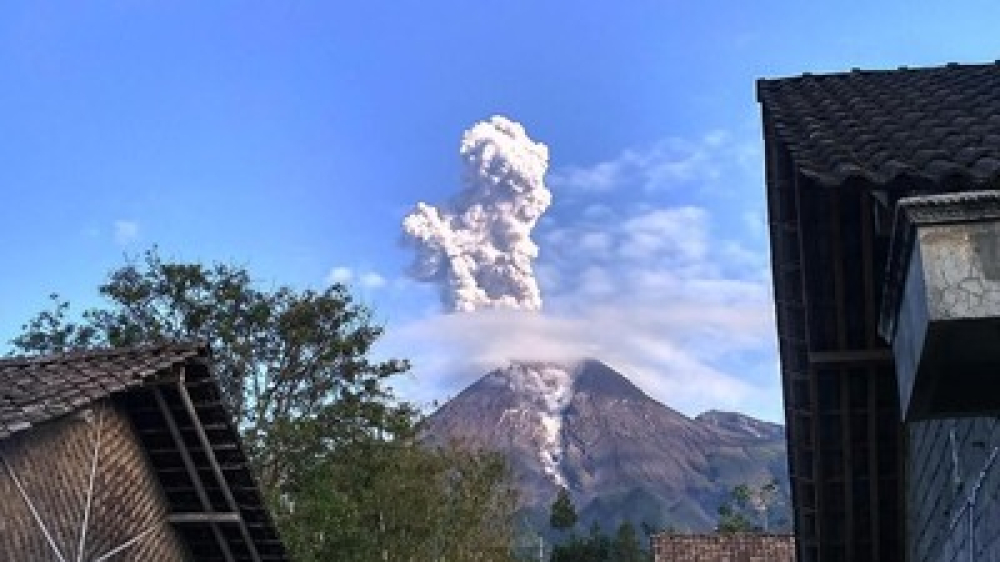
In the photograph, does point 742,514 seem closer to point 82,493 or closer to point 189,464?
point 189,464

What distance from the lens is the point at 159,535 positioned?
13344mm

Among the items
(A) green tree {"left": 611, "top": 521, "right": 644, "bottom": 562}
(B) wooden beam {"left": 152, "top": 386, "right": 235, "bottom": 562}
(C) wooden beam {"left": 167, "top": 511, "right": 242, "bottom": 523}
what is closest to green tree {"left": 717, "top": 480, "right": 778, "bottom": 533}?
(A) green tree {"left": 611, "top": 521, "right": 644, "bottom": 562}

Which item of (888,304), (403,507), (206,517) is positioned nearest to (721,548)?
(403,507)

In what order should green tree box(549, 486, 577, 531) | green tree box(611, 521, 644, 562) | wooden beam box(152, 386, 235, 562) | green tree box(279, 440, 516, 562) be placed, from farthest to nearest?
green tree box(549, 486, 577, 531) < green tree box(611, 521, 644, 562) < green tree box(279, 440, 516, 562) < wooden beam box(152, 386, 235, 562)

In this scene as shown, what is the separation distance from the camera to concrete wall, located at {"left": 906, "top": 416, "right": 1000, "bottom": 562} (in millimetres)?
5379

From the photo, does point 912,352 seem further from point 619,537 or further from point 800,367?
point 619,537

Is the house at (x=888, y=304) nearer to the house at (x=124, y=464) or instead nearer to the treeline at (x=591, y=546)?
the house at (x=124, y=464)

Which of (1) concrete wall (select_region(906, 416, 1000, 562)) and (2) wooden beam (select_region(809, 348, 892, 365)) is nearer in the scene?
(1) concrete wall (select_region(906, 416, 1000, 562))

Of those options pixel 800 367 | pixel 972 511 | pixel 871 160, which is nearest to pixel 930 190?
pixel 871 160

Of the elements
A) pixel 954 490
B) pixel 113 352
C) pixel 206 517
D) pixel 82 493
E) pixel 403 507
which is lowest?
pixel 954 490

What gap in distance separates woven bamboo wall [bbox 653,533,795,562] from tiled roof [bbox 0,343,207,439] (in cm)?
2230

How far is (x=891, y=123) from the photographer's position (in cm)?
608

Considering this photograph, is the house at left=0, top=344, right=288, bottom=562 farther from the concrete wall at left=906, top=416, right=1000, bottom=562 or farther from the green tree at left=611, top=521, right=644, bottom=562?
the green tree at left=611, top=521, right=644, bottom=562

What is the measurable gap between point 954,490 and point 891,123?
216 centimetres
